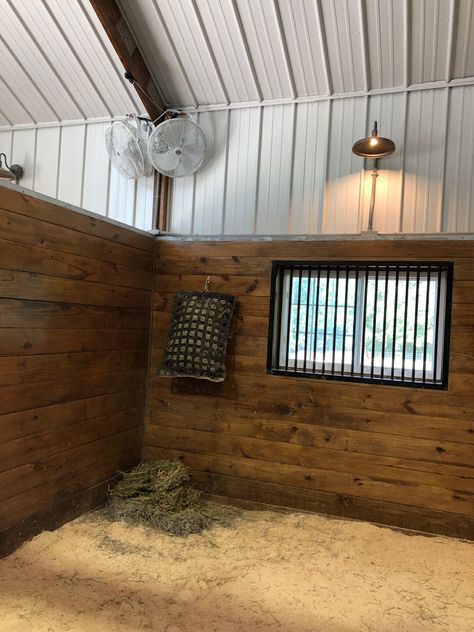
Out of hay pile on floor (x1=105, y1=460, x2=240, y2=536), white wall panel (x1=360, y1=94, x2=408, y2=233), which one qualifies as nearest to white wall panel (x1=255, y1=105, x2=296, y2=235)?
white wall panel (x1=360, y1=94, x2=408, y2=233)

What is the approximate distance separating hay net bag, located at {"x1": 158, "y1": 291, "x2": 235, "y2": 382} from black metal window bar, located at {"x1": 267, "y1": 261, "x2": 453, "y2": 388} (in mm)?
306

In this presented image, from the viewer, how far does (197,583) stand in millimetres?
2072

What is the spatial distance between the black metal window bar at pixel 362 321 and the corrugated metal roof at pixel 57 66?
2007 mm

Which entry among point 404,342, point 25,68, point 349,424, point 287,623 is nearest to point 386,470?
point 349,424

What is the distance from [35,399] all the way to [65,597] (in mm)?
871

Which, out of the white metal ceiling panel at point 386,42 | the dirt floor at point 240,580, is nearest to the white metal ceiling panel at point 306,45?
the white metal ceiling panel at point 386,42

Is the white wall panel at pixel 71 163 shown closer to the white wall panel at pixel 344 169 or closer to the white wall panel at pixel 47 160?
the white wall panel at pixel 47 160

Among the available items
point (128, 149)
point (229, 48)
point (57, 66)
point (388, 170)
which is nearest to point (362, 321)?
point (388, 170)

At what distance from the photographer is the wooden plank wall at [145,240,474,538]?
257 cm

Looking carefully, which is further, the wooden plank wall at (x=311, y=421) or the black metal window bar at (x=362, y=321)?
the black metal window bar at (x=362, y=321)

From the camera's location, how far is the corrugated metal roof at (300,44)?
2781mm

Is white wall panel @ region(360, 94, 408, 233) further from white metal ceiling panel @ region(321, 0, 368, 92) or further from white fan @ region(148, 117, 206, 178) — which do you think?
white fan @ region(148, 117, 206, 178)

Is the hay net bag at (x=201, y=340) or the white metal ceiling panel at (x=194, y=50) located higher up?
the white metal ceiling panel at (x=194, y=50)

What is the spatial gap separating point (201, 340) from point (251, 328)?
0.33 meters
